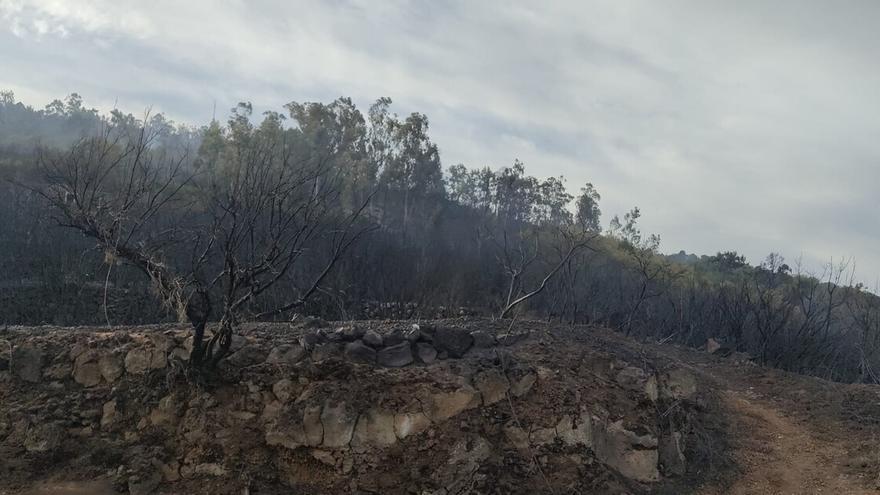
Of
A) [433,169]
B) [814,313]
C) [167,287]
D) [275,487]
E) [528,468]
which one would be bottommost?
[275,487]

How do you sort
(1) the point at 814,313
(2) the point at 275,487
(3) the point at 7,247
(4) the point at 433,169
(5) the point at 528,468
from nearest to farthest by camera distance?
1. (2) the point at 275,487
2. (5) the point at 528,468
3. (1) the point at 814,313
4. (3) the point at 7,247
5. (4) the point at 433,169

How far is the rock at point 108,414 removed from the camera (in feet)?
21.1

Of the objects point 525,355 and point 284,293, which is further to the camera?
point 284,293

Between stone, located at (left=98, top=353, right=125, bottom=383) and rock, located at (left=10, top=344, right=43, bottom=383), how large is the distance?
2.15 feet

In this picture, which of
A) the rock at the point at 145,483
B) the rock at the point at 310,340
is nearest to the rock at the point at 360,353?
the rock at the point at 310,340

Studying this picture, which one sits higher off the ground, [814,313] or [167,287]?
[814,313]

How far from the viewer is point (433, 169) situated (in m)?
36.7

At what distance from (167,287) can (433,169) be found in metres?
30.4

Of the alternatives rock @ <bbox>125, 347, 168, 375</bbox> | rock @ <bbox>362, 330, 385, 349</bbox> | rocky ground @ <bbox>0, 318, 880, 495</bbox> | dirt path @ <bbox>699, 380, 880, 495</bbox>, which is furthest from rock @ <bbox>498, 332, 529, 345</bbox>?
rock @ <bbox>125, 347, 168, 375</bbox>

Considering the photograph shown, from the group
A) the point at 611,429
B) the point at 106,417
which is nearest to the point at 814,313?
the point at 611,429

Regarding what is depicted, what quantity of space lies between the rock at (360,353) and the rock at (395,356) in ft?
0.30

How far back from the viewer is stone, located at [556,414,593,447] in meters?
6.93

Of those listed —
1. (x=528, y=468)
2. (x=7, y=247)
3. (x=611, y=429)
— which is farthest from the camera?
(x=7, y=247)

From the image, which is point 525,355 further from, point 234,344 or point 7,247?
point 7,247
